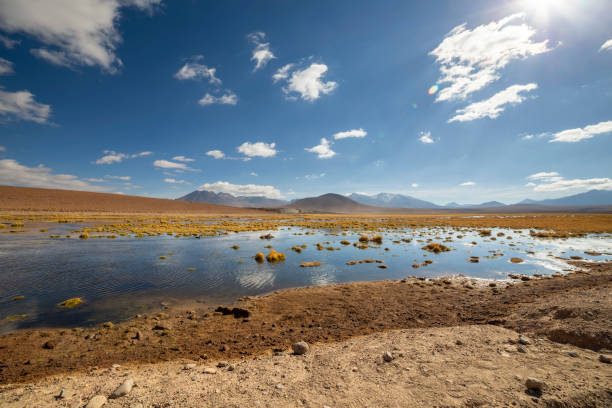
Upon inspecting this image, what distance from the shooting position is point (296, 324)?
25.3ft

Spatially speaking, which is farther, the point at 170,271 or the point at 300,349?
the point at 170,271

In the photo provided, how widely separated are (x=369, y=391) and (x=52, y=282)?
15474 millimetres

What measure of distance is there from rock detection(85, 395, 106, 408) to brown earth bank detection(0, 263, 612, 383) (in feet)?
6.23

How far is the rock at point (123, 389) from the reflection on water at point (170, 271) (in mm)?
5185

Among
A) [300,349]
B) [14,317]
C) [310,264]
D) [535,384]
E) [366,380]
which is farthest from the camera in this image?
[310,264]

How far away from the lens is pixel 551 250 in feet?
69.9

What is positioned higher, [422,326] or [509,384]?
[509,384]

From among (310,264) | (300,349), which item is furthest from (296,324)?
(310,264)

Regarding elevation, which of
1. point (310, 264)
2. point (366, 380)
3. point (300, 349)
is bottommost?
point (310, 264)

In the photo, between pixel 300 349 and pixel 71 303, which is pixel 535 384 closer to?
pixel 300 349

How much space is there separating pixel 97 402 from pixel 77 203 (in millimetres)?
129200

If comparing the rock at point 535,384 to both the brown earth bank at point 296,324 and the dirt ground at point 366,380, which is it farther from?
the brown earth bank at point 296,324

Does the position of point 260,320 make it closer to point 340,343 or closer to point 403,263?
point 340,343

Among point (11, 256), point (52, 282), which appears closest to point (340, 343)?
point (52, 282)
